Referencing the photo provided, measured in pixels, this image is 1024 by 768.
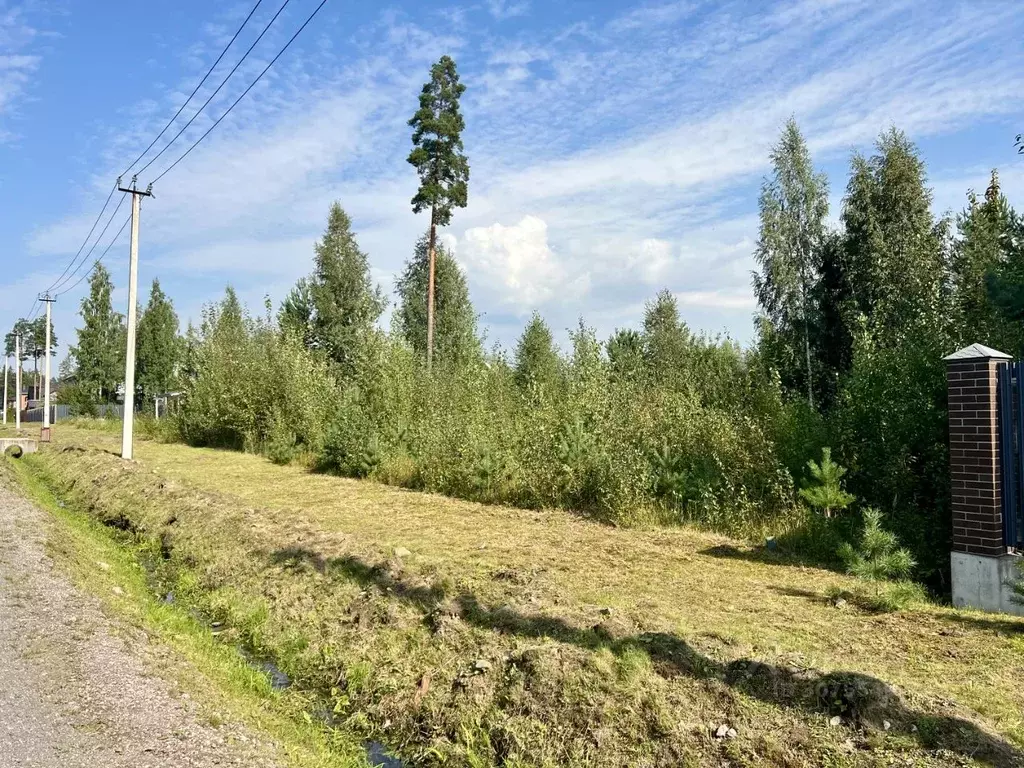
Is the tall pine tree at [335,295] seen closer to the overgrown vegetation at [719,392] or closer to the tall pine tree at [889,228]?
the overgrown vegetation at [719,392]

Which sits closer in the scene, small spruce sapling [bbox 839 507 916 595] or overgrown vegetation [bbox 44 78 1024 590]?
small spruce sapling [bbox 839 507 916 595]

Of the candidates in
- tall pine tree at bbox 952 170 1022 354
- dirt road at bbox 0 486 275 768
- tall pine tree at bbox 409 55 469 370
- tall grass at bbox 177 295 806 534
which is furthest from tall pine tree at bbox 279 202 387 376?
dirt road at bbox 0 486 275 768

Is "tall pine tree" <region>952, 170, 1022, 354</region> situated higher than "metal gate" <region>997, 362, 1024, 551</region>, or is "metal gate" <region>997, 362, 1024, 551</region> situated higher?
"tall pine tree" <region>952, 170, 1022, 354</region>

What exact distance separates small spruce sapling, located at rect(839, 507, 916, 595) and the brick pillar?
499 mm

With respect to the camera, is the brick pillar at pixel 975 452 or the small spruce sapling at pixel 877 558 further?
the small spruce sapling at pixel 877 558

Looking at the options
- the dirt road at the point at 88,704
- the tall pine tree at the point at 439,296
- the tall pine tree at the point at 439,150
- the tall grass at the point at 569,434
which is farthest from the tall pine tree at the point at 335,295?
the dirt road at the point at 88,704

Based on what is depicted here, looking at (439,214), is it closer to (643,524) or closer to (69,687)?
(643,524)

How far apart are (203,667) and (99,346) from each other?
48243 mm

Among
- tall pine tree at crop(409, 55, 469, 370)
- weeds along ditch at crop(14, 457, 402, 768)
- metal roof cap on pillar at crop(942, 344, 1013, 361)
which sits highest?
tall pine tree at crop(409, 55, 469, 370)

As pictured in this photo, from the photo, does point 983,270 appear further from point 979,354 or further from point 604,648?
point 604,648

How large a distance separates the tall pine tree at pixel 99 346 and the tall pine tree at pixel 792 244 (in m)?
41.5

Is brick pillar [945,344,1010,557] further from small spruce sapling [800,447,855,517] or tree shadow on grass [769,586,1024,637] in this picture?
small spruce sapling [800,447,855,517]

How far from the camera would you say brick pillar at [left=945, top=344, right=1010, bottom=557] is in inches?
243

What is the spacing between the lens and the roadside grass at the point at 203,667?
15.9 feet
